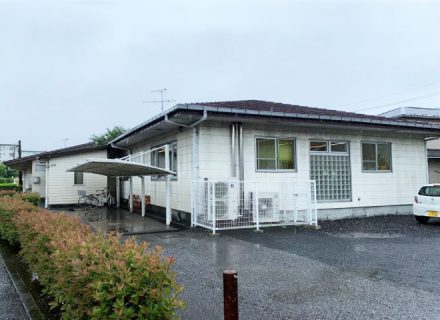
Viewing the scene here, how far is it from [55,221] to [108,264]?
8.64 feet

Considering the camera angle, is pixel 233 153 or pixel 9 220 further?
pixel 233 153

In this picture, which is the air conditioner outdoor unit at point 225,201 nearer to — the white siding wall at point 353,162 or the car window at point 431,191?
the white siding wall at point 353,162

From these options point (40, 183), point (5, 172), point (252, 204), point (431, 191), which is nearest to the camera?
point (252, 204)

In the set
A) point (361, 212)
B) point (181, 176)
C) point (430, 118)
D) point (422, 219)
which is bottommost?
point (422, 219)

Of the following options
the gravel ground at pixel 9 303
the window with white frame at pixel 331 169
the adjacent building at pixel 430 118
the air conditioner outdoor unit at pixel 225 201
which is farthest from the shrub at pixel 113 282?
the adjacent building at pixel 430 118

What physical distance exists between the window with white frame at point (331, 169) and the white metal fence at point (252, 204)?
3.42ft

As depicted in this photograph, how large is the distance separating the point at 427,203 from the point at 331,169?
2.85m

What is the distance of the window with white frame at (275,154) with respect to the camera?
1012cm

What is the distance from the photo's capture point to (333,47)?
17.6 metres

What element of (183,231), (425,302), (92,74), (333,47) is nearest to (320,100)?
(333,47)

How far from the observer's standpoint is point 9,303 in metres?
3.87

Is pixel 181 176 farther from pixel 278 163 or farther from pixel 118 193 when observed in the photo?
pixel 118 193

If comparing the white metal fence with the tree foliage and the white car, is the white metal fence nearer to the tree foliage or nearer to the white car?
the white car

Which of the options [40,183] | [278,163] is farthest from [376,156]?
[40,183]
